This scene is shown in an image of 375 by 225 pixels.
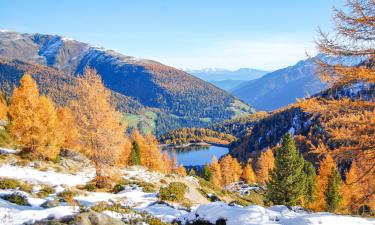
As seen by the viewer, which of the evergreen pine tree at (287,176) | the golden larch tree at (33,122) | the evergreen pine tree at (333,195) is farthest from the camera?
the evergreen pine tree at (333,195)

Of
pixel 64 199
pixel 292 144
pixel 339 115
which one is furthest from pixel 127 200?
pixel 292 144

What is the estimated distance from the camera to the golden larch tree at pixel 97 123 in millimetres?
27203

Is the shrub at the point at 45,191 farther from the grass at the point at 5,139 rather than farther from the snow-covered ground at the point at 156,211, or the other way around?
the grass at the point at 5,139

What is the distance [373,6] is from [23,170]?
27.9m

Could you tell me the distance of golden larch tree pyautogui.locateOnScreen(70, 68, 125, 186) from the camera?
27203 millimetres

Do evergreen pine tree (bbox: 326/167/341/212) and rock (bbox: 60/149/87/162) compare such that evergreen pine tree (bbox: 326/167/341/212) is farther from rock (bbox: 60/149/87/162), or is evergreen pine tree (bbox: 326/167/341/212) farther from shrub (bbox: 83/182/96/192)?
shrub (bbox: 83/182/96/192)

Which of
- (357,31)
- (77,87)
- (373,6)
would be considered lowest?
(77,87)

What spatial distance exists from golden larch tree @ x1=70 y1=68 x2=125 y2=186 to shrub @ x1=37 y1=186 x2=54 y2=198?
18.5 feet

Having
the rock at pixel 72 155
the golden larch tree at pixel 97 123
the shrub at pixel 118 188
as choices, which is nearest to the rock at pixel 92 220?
the shrub at pixel 118 188

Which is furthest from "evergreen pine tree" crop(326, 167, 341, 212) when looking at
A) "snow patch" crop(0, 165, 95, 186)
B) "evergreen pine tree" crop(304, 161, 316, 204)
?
"snow patch" crop(0, 165, 95, 186)

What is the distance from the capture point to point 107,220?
1067 centimetres

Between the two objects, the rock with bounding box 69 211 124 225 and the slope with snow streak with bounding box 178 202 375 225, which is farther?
the slope with snow streak with bounding box 178 202 375 225

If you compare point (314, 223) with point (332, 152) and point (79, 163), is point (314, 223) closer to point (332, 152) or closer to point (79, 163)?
point (332, 152)

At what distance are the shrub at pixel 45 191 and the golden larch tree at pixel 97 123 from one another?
5634 mm
